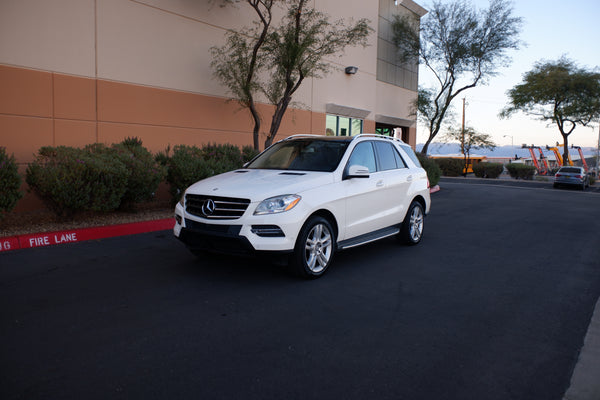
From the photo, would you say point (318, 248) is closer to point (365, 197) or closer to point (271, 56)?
point (365, 197)

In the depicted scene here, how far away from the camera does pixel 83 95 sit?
11102 millimetres

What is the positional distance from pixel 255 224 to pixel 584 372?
3.35m

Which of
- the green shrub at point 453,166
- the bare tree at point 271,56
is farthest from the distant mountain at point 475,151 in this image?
the bare tree at point 271,56

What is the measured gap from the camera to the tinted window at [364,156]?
664cm

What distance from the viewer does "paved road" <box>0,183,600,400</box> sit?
318 cm

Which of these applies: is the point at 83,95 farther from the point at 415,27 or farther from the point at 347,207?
the point at 415,27

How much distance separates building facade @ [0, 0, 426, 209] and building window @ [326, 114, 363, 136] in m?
1.98

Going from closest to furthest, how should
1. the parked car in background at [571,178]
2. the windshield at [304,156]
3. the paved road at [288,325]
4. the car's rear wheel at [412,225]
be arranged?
the paved road at [288,325] → the windshield at [304,156] → the car's rear wheel at [412,225] → the parked car in background at [571,178]

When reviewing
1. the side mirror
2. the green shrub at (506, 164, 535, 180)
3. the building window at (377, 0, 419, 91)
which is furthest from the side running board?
the green shrub at (506, 164, 535, 180)

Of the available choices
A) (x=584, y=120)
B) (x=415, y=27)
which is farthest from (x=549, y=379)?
(x=584, y=120)

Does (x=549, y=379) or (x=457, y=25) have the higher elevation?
(x=457, y=25)

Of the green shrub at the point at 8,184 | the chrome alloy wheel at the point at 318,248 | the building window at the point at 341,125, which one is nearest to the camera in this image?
the chrome alloy wheel at the point at 318,248

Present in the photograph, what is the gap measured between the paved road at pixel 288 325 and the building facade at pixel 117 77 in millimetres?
4606

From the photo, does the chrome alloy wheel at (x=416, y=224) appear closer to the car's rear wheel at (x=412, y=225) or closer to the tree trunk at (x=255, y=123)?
the car's rear wheel at (x=412, y=225)
